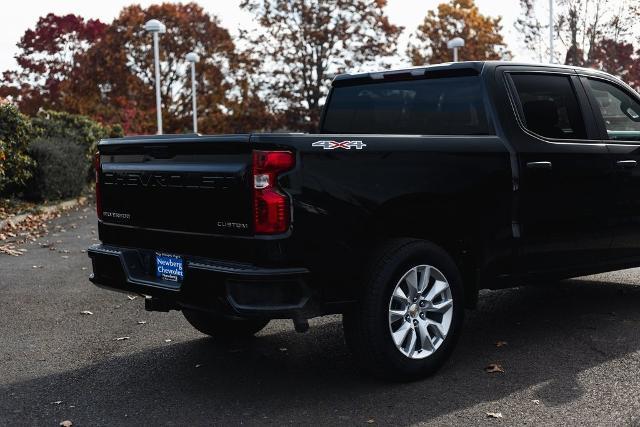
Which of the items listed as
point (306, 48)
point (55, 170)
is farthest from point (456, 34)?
point (55, 170)

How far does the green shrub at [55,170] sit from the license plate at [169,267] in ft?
45.5

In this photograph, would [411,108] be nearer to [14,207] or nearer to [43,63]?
[14,207]

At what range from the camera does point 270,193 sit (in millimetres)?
4457

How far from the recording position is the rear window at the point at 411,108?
5738mm

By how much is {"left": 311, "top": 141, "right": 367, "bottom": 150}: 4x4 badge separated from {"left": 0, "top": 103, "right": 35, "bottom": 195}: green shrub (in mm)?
12208

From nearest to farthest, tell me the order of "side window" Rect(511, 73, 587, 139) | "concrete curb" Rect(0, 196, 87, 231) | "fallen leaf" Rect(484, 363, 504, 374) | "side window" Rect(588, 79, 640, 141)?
"fallen leaf" Rect(484, 363, 504, 374) → "side window" Rect(511, 73, 587, 139) → "side window" Rect(588, 79, 640, 141) → "concrete curb" Rect(0, 196, 87, 231)

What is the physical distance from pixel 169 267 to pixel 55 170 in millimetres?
14475

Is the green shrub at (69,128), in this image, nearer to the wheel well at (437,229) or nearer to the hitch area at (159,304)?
the hitch area at (159,304)

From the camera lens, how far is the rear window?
18.8 ft

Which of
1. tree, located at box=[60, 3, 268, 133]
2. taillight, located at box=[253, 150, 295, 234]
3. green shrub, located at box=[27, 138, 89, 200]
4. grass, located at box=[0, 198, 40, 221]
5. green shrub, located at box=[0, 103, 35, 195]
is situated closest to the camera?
taillight, located at box=[253, 150, 295, 234]

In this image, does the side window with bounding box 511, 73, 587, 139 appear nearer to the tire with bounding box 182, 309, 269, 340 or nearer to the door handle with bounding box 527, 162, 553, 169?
the door handle with bounding box 527, 162, 553, 169

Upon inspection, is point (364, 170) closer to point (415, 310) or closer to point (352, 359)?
point (415, 310)

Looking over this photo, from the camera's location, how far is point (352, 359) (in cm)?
575

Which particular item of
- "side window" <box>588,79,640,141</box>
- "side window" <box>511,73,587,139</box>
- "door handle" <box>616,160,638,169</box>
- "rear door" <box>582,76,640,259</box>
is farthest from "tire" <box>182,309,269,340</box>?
"side window" <box>588,79,640,141</box>
